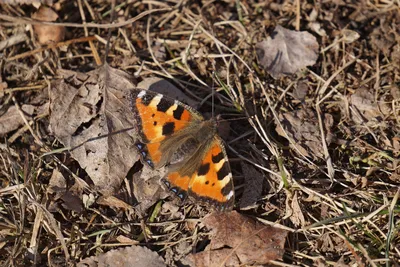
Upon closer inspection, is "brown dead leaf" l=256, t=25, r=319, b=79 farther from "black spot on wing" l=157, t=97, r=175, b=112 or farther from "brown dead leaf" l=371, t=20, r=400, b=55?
"black spot on wing" l=157, t=97, r=175, b=112

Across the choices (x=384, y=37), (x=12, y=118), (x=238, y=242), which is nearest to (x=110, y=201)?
(x=238, y=242)

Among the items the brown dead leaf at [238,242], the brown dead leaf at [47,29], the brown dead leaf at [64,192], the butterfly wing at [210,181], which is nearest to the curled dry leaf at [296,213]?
the brown dead leaf at [238,242]

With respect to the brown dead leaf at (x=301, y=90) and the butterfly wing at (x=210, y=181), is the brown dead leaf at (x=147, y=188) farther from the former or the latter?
the brown dead leaf at (x=301, y=90)

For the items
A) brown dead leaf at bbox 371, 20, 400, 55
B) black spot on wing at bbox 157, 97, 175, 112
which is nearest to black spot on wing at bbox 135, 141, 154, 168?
black spot on wing at bbox 157, 97, 175, 112

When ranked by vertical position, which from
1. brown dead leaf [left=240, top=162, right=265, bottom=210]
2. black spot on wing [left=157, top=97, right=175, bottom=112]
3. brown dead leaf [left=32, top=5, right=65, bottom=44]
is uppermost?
brown dead leaf [left=32, top=5, right=65, bottom=44]

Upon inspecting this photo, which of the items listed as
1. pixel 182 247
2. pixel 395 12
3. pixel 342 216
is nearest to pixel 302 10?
pixel 395 12

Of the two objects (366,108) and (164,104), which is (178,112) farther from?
(366,108)
